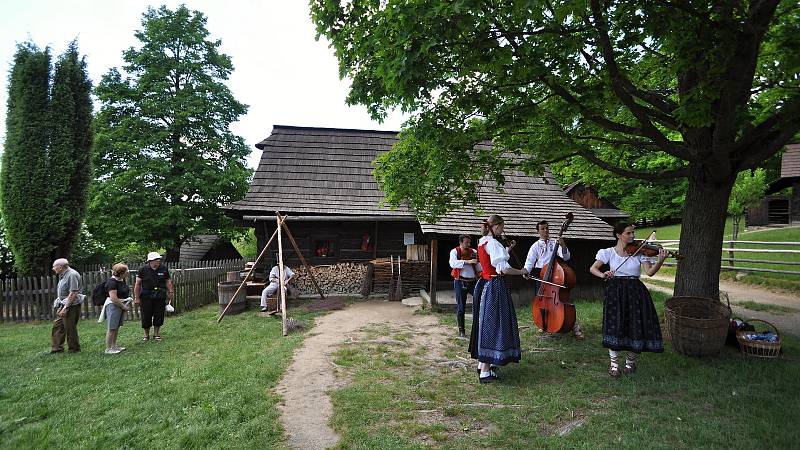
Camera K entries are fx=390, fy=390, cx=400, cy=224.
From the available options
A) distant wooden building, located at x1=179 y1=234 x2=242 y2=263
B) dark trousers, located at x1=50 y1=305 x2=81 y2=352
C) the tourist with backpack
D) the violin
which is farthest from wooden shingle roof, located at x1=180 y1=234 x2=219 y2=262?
the violin

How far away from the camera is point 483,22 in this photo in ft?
13.5

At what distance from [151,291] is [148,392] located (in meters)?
3.32

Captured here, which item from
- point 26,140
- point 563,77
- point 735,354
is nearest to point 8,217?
point 26,140

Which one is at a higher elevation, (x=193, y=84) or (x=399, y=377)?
(x=193, y=84)

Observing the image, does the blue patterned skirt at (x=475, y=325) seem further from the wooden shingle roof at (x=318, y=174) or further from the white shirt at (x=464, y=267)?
the wooden shingle roof at (x=318, y=174)

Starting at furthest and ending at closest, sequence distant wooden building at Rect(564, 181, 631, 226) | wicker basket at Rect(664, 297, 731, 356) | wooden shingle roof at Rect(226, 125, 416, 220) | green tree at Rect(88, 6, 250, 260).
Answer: distant wooden building at Rect(564, 181, 631, 226)
green tree at Rect(88, 6, 250, 260)
wooden shingle roof at Rect(226, 125, 416, 220)
wicker basket at Rect(664, 297, 731, 356)

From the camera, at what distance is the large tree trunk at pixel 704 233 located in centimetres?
582

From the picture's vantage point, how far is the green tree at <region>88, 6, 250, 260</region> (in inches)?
605

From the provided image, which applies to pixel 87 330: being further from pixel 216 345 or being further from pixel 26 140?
pixel 26 140

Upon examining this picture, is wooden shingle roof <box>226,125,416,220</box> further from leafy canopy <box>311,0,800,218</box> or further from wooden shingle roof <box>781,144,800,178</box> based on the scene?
wooden shingle roof <box>781,144,800,178</box>

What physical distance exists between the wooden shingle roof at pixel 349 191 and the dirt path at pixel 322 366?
2755mm

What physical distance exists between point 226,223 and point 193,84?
6.36 m

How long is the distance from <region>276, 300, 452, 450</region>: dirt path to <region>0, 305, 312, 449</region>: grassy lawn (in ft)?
0.57

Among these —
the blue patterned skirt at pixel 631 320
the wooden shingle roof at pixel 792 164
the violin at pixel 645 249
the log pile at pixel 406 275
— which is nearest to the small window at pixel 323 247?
the log pile at pixel 406 275
